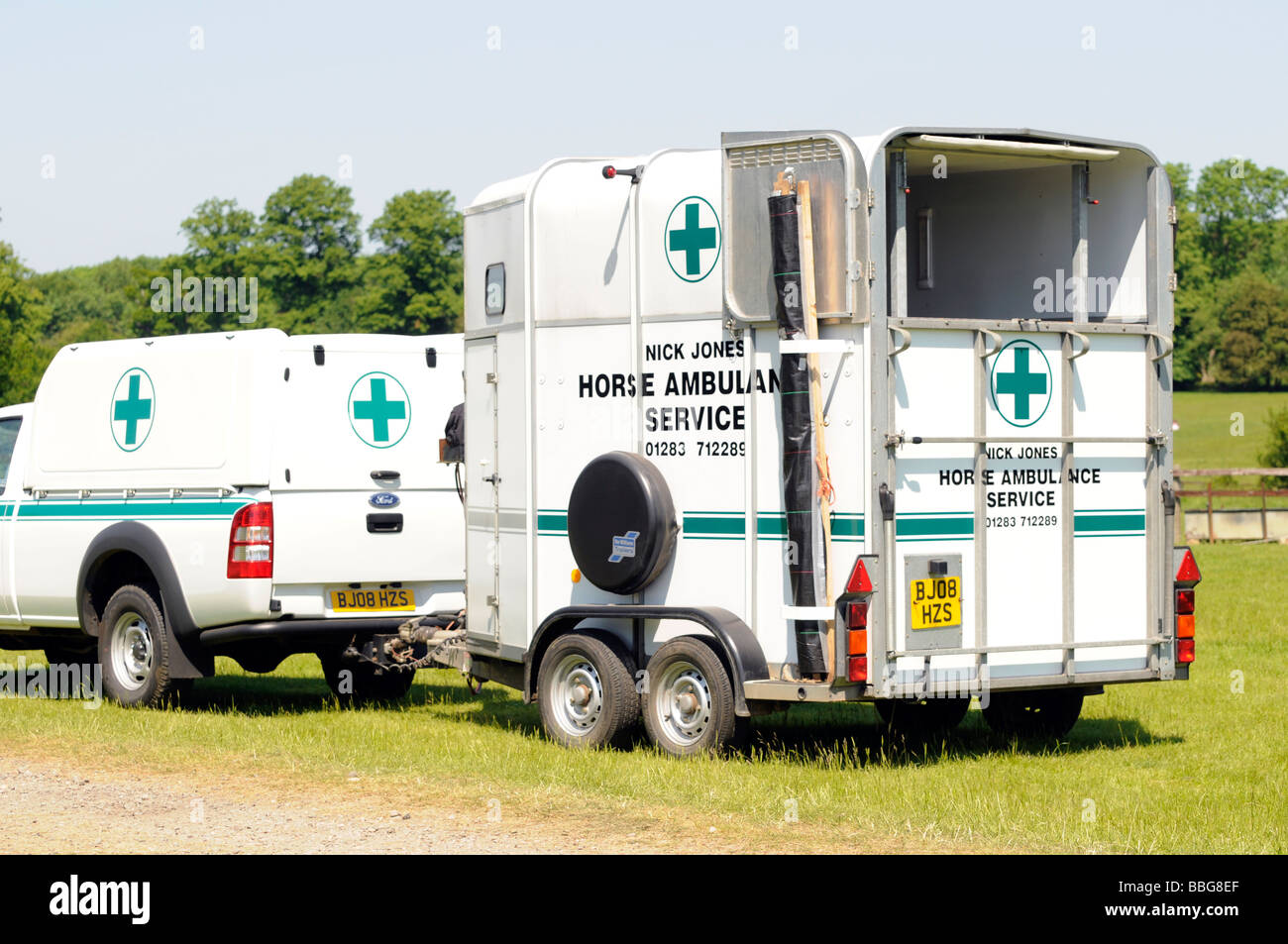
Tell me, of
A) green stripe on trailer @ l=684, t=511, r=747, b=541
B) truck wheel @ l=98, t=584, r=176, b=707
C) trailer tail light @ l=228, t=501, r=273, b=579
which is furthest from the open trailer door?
truck wheel @ l=98, t=584, r=176, b=707

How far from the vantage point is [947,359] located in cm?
1045

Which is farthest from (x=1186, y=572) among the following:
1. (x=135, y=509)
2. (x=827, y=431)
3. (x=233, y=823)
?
(x=135, y=509)

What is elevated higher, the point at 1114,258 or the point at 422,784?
the point at 1114,258

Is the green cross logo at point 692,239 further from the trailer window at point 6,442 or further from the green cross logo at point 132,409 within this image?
the trailer window at point 6,442

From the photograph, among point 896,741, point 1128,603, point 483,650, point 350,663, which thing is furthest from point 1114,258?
point 350,663

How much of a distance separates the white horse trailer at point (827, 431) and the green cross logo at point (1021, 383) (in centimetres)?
2

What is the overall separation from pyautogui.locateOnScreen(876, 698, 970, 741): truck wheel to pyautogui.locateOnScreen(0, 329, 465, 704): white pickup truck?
331cm

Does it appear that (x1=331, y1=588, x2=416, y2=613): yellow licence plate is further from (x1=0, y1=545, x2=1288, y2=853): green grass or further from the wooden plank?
the wooden plank

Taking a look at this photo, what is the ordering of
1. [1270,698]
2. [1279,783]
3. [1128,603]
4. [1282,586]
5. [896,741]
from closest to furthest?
1. [1279,783]
2. [1128,603]
3. [896,741]
4. [1270,698]
5. [1282,586]

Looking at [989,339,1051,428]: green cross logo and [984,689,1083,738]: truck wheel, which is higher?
[989,339,1051,428]: green cross logo

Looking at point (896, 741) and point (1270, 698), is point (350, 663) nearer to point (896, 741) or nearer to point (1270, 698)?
point (896, 741)

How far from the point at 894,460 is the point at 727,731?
70.4 inches

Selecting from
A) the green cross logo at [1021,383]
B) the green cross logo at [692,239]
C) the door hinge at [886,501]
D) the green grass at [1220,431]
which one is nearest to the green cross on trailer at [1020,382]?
the green cross logo at [1021,383]

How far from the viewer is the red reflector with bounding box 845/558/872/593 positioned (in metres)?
9.99
